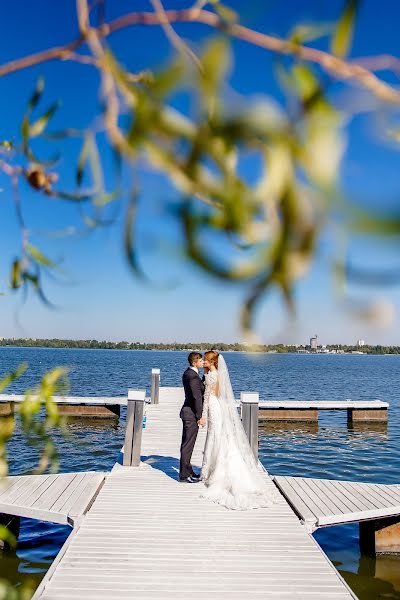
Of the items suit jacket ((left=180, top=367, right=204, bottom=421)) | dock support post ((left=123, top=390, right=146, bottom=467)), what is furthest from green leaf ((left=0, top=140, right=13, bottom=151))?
dock support post ((left=123, top=390, right=146, bottom=467))

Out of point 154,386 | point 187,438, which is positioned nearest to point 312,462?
point 154,386

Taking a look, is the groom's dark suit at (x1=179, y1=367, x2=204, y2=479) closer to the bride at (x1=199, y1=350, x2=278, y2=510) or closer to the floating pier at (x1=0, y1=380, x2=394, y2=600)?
the bride at (x1=199, y1=350, x2=278, y2=510)

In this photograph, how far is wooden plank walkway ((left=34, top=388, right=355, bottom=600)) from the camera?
5535 mm

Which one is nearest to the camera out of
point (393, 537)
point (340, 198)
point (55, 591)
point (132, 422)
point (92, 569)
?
point (340, 198)

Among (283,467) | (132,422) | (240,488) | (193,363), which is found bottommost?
(283,467)

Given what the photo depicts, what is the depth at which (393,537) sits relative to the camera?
380 inches

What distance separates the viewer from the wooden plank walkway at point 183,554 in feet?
18.2

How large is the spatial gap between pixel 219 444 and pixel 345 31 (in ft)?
30.2

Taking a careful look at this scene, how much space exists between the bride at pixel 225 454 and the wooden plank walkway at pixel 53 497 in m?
1.85

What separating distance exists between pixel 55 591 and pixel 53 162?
5508 mm

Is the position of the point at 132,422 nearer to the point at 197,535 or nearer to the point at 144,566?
the point at 197,535

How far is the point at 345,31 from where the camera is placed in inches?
18.2

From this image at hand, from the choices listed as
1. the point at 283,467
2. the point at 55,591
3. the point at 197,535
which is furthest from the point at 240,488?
the point at 283,467

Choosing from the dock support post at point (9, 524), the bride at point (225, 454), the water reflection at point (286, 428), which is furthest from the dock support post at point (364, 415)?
the dock support post at point (9, 524)
